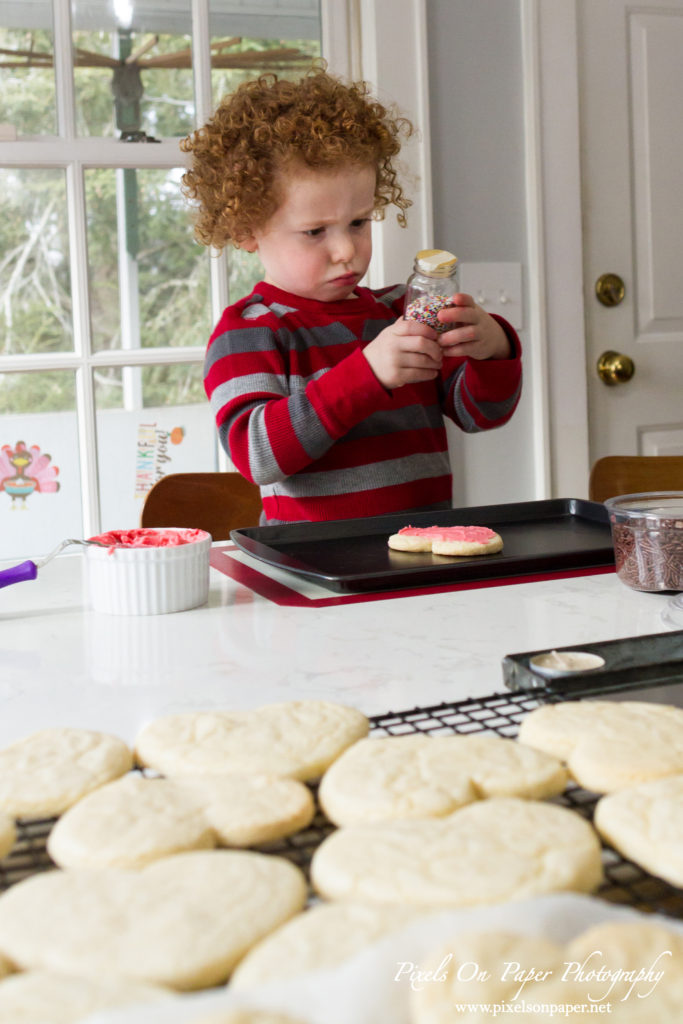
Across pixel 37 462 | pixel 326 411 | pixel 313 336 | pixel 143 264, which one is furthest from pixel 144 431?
pixel 326 411

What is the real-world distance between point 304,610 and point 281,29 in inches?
76.2

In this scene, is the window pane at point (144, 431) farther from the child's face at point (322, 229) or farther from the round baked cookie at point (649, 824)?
the round baked cookie at point (649, 824)

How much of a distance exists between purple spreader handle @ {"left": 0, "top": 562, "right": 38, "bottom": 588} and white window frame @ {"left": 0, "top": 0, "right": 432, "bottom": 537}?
1.34 meters

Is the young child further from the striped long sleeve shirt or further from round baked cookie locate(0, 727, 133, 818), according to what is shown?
round baked cookie locate(0, 727, 133, 818)

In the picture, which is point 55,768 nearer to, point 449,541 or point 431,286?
point 449,541

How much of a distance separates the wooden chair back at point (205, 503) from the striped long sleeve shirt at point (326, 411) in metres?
0.10

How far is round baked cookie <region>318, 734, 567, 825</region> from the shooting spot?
0.51 metres

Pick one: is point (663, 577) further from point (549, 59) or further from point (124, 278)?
point (549, 59)

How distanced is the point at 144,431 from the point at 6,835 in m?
1.99

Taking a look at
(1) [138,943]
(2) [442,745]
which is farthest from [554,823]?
(1) [138,943]

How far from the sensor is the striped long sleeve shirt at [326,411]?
149 centimetres

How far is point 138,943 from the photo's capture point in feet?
1.30

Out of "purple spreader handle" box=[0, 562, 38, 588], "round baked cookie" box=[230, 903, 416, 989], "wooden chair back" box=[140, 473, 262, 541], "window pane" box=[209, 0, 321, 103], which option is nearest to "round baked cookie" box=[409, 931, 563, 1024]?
"round baked cookie" box=[230, 903, 416, 989]

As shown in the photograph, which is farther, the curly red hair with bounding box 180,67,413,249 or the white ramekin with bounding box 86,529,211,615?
the curly red hair with bounding box 180,67,413,249
